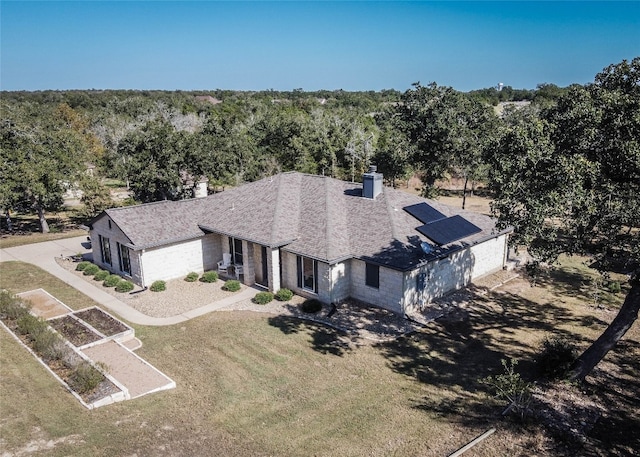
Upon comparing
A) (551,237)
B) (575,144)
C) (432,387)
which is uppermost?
(575,144)

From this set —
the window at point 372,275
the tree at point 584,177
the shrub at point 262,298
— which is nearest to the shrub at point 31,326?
the shrub at point 262,298

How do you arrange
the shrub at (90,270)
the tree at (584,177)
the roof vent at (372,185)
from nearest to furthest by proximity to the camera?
1. the tree at (584,177)
2. the roof vent at (372,185)
3. the shrub at (90,270)

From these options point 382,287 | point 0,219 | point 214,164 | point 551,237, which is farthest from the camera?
point 0,219

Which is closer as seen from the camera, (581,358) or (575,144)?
(575,144)

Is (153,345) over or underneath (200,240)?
underneath

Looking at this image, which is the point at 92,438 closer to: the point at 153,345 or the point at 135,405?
the point at 135,405

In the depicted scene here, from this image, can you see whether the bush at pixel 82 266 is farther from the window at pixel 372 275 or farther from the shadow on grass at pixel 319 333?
the window at pixel 372 275

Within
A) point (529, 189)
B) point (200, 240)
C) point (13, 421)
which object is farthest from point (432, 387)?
point (200, 240)
